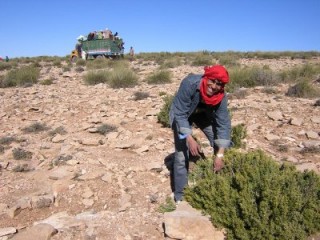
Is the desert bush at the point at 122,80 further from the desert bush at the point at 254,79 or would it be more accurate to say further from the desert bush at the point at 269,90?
the desert bush at the point at 269,90

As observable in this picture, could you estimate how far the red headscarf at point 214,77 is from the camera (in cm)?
311

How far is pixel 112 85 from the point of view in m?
11.3

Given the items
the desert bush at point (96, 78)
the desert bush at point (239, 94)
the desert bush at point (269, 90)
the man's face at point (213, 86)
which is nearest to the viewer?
the man's face at point (213, 86)

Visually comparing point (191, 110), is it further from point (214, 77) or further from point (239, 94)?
point (239, 94)

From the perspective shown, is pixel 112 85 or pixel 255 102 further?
pixel 112 85

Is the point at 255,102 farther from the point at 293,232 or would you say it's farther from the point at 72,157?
the point at 293,232

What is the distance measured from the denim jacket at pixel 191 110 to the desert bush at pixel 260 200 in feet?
0.98

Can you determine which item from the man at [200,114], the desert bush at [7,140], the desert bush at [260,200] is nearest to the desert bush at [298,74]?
the desert bush at [7,140]

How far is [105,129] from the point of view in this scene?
662cm

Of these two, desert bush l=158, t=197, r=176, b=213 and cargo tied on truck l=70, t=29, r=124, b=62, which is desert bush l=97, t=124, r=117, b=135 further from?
cargo tied on truck l=70, t=29, r=124, b=62

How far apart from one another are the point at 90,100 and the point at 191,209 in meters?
6.29

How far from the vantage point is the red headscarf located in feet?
10.2

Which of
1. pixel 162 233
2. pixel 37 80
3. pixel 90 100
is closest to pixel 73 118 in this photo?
pixel 90 100

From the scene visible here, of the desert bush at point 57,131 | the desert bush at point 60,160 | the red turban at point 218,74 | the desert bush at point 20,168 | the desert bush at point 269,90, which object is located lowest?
the desert bush at point 20,168
